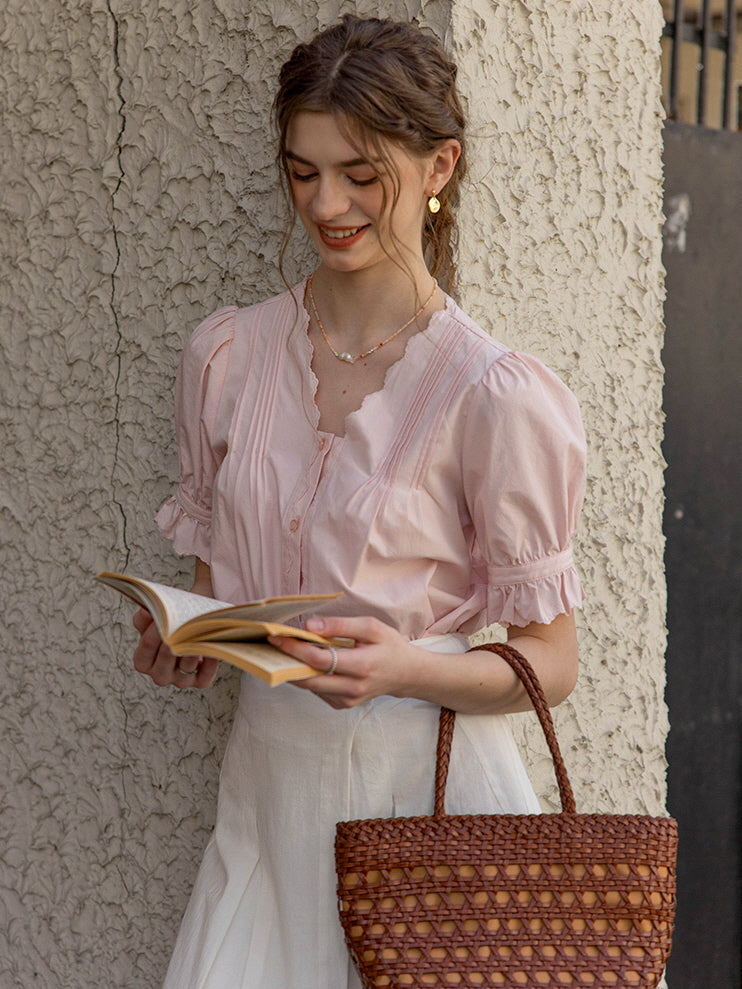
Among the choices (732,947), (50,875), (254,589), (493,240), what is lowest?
(732,947)

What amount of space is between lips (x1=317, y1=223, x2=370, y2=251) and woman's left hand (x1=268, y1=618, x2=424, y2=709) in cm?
53

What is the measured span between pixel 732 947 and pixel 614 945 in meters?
1.61

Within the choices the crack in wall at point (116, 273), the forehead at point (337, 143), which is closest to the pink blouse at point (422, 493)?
the forehead at point (337, 143)

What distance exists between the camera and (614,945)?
136cm

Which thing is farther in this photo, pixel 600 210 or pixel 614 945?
pixel 600 210

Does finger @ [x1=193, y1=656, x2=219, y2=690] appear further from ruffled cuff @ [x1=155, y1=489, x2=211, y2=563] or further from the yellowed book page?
the yellowed book page

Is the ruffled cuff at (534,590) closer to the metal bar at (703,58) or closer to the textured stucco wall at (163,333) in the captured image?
the textured stucco wall at (163,333)

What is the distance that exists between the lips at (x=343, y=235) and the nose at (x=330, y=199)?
33mm

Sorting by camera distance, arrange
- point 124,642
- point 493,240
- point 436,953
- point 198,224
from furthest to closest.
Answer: point 124,642
point 198,224
point 493,240
point 436,953

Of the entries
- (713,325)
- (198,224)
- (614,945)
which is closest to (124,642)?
(198,224)

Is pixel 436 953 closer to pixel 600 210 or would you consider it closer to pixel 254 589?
pixel 254 589

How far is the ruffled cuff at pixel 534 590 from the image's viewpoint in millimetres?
1510

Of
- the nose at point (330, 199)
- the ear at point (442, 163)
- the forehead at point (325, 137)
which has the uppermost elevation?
the forehead at point (325, 137)

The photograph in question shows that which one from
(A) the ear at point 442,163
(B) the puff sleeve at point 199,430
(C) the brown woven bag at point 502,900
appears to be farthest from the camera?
(B) the puff sleeve at point 199,430
